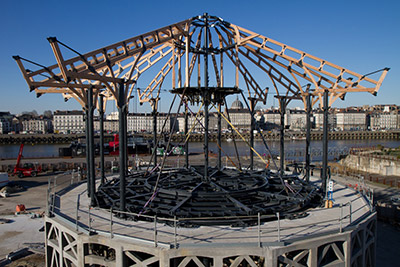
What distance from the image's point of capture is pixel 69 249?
14.0 m

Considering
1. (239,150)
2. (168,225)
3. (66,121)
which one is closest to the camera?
(168,225)

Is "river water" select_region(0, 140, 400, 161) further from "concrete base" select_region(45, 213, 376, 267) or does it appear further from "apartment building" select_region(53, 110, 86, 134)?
"apartment building" select_region(53, 110, 86, 134)

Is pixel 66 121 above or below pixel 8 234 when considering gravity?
above

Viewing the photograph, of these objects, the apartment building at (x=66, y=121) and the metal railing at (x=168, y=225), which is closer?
the metal railing at (x=168, y=225)

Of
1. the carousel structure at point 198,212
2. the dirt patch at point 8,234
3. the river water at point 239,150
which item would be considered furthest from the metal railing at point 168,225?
the river water at point 239,150

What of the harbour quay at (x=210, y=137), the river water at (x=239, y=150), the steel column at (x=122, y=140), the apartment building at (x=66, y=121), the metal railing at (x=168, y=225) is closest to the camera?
the metal railing at (x=168, y=225)

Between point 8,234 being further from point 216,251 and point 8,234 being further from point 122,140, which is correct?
point 216,251

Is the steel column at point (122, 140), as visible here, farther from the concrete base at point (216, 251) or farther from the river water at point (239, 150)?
the river water at point (239, 150)

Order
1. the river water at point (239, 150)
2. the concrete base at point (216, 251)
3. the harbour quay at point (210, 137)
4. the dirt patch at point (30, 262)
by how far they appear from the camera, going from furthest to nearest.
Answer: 1. the harbour quay at point (210, 137)
2. the river water at point (239, 150)
3. the dirt patch at point (30, 262)
4. the concrete base at point (216, 251)

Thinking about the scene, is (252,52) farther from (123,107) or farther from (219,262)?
(219,262)

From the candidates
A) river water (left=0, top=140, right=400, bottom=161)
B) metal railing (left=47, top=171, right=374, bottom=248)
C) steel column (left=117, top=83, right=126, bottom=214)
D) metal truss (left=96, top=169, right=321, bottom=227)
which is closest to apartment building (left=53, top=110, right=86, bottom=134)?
river water (left=0, top=140, right=400, bottom=161)

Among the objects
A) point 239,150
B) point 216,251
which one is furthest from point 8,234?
point 239,150

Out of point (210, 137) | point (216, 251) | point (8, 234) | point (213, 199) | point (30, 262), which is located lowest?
point (30, 262)

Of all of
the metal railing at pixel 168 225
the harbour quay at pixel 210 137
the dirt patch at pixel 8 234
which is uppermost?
the metal railing at pixel 168 225
